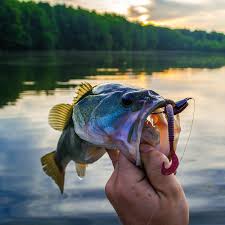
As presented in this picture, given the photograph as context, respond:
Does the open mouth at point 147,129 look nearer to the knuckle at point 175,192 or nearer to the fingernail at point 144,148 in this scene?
the fingernail at point 144,148

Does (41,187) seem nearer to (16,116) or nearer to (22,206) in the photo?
(22,206)

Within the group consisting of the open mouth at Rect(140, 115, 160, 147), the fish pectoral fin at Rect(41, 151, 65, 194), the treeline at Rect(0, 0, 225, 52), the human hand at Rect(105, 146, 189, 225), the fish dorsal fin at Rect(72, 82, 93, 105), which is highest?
the fish dorsal fin at Rect(72, 82, 93, 105)

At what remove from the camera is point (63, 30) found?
143875 mm

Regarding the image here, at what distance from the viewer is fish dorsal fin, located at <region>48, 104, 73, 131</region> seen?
348cm

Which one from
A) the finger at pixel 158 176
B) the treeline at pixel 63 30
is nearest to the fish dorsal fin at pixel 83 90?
the finger at pixel 158 176

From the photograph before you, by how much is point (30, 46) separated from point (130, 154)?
118641mm

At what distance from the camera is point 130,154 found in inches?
110

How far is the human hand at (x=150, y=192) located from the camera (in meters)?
2.77

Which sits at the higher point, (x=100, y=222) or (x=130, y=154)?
(x=130, y=154)

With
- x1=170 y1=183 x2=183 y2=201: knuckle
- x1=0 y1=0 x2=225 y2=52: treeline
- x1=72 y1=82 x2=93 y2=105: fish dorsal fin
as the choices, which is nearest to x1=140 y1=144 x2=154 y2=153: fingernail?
x1=170 y1=183 x2=183 y2=201: knuckle

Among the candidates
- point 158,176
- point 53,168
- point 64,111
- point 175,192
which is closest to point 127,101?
point 158,176

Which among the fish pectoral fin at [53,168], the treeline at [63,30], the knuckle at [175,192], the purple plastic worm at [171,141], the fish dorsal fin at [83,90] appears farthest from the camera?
the treeline at [63,30]

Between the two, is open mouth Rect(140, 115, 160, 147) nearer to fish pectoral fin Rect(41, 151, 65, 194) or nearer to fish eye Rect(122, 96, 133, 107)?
fish eye Rect(122, 96, 133, 107)

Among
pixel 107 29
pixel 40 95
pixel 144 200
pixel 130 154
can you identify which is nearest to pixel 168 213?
pixel 144 200
